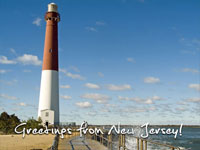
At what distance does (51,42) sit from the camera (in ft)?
119

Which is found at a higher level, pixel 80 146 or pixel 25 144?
pixel 80 146

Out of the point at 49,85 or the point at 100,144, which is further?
the point at 49,85

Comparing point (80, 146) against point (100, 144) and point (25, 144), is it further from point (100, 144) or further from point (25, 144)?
point (25, 144)

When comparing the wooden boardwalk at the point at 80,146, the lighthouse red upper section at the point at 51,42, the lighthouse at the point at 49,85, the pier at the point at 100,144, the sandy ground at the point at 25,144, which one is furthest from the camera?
the lighthouse red upper section at the point at 51,42

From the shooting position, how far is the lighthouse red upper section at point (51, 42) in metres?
35.5

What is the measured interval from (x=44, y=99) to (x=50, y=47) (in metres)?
7.07

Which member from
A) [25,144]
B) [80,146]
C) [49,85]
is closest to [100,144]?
[80,146]

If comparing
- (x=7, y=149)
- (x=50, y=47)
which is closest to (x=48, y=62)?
(x=50, y=47)

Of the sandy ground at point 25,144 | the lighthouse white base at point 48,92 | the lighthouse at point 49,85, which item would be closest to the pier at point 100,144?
the sandy ground at point 25,144

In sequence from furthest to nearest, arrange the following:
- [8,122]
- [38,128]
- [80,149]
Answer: [8,122]
[38,128]
[80,149]

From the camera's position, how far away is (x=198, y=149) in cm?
3528

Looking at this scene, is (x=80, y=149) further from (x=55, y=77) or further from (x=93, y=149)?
(x=55, y=77)

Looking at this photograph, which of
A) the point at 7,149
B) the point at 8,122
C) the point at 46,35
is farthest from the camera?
the point at 8,122

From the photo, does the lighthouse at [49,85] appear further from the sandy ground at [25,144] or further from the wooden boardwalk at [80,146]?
the wooden boardwalk at [80,146]
